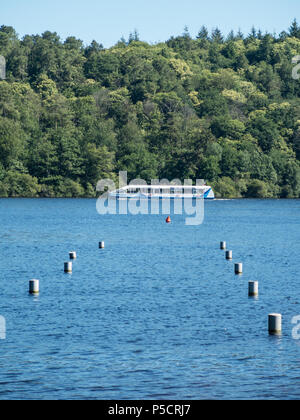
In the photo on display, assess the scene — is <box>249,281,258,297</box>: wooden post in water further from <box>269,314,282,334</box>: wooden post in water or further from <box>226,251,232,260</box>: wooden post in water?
<box>226,251,232,260</box>: wooden post in water

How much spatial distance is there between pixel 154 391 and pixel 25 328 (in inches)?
412

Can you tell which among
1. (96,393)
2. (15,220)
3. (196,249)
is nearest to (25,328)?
(96,393)

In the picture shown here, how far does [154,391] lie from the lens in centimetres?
2500

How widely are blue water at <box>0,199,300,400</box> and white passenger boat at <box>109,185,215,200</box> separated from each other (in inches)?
4612

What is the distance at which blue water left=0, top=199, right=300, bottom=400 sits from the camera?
2588cm

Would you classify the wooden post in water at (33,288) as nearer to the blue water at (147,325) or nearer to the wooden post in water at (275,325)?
the blue water at (147,325)

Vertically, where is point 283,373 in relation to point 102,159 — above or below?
below

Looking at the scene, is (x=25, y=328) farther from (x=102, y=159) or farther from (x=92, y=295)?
(x=102, y=159)

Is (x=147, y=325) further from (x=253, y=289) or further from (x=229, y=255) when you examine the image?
(x=229, y=255)

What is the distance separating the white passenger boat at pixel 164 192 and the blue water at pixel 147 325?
117m

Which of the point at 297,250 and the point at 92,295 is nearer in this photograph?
the point at 92,295

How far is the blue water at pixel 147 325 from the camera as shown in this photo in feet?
84.9

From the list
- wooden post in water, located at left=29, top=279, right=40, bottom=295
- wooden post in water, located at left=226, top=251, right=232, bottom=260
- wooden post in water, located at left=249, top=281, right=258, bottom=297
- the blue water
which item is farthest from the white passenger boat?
wooden post in water, located at left=249, top=281, right=258, bottom=297

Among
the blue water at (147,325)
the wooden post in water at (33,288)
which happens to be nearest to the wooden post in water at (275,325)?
the blue water at (147,325)
